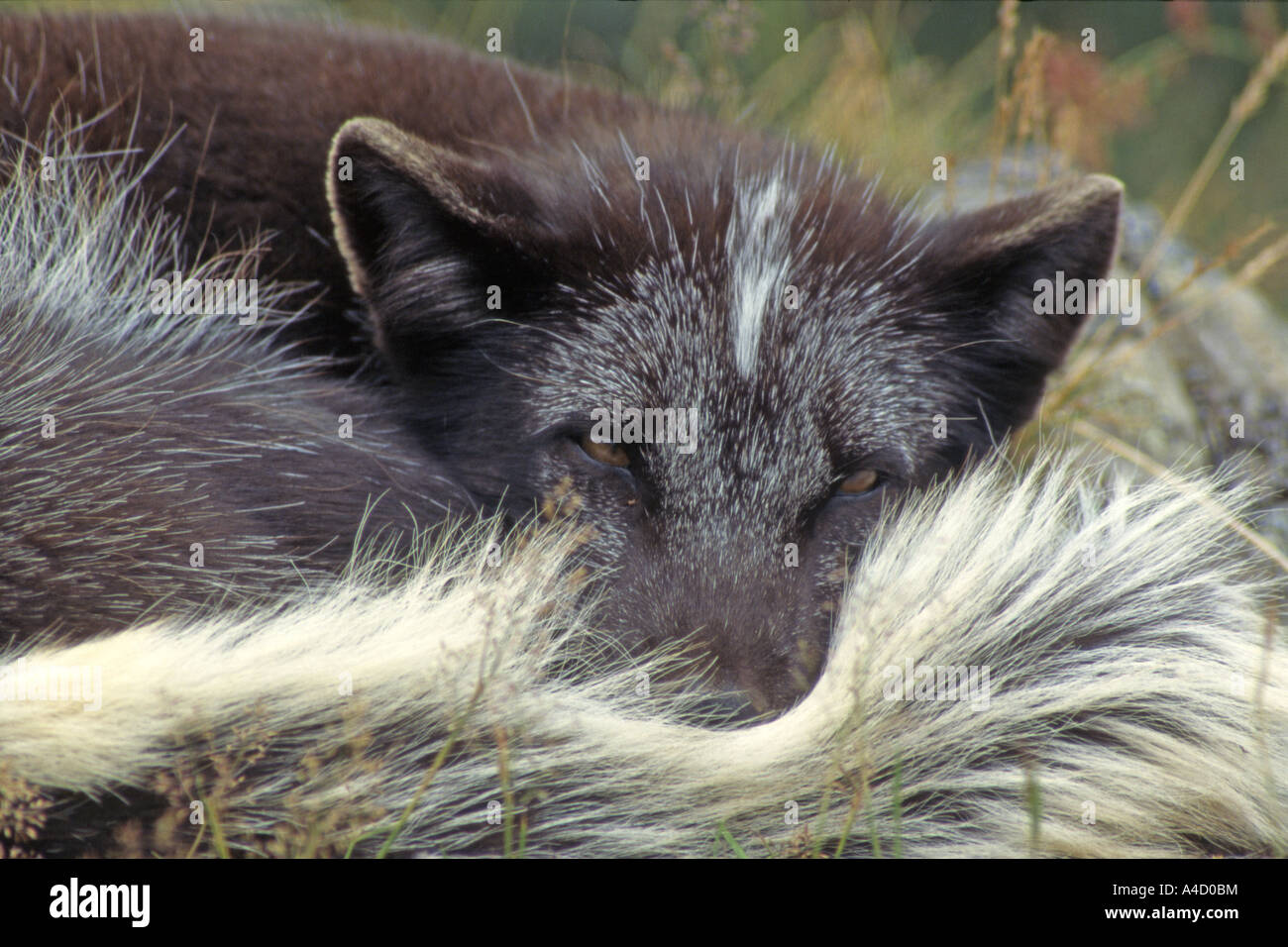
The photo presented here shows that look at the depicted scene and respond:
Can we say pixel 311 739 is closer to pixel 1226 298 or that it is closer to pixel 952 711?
pixel 952 711

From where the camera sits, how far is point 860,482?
2920 mm

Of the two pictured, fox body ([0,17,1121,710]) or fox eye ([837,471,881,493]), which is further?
fox eye ([837,471,881,493])

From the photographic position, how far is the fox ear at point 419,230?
2689 millimetres

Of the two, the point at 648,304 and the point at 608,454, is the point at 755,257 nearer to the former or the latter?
the point at 648,304

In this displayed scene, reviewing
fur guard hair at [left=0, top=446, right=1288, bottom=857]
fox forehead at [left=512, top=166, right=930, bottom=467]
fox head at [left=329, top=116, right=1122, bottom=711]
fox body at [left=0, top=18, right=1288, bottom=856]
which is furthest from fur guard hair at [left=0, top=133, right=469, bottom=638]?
fox forehead at [left=512, top=166, right=930, bottom=467]

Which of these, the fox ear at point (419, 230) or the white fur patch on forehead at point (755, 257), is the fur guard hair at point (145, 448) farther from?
the white fur patch on forehead at point (755, 257)

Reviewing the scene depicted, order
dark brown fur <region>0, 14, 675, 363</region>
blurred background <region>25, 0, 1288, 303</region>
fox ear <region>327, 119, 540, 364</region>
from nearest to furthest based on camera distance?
1. fox ear <region>327, 119, 540, 364</region>
2. dark brown fur <region>0, 14, 675, 363</region>
3. blurred background <region>25, 0, 1288, 303</region>

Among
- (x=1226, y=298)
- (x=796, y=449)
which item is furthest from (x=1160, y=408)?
(x=796, y=449)

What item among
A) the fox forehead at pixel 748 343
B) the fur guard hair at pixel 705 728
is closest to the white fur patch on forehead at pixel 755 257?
the fox forehead at pixel 748 343

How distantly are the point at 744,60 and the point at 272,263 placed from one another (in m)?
3.66

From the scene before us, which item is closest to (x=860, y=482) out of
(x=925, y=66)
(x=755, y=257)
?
(x=755, y=257)

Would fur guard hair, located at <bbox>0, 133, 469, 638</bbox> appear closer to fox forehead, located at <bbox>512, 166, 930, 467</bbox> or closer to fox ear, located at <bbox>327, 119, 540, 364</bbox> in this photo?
fox ear, located at <bbox>327, 119, 540, 364</bbox>

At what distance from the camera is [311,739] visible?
1.90 meters

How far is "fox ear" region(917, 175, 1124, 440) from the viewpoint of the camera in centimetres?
298
